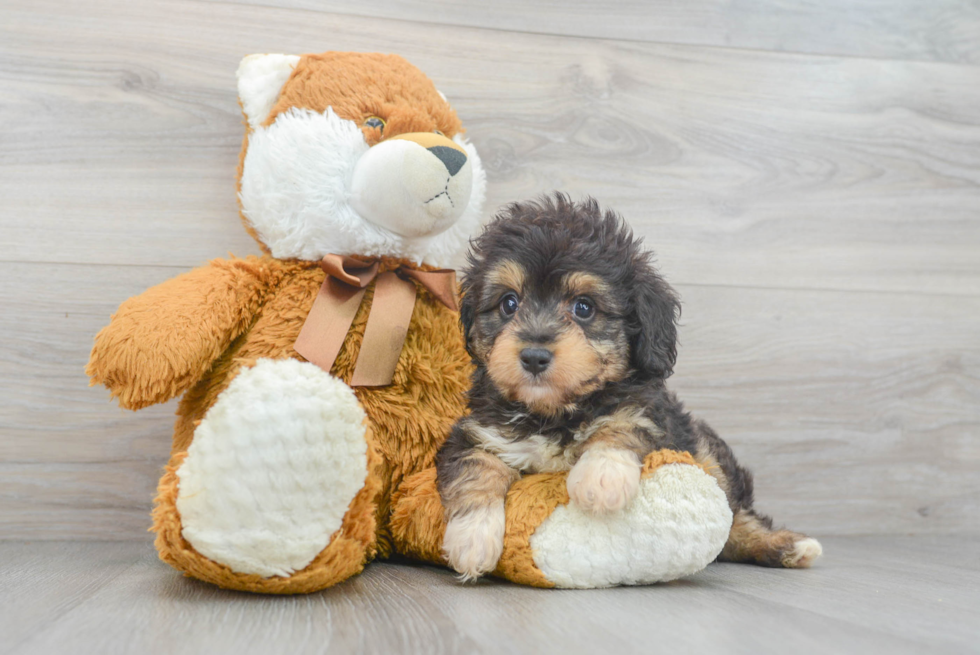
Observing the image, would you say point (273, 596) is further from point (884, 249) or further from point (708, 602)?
point (884, 249)

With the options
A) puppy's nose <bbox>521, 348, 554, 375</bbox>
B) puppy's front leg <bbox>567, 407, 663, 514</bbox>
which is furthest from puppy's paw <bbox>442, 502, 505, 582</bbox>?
puppy's nose <bbox>521, 348, 554, 375</bbox>

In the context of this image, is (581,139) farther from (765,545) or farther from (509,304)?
(765,545)

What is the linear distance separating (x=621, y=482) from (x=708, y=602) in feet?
0.92

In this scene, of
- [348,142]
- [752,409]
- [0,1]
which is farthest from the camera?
[752,409]

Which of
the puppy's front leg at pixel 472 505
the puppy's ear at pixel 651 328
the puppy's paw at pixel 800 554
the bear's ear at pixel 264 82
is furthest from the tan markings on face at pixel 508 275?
the puppy's paw at pixel 800 554

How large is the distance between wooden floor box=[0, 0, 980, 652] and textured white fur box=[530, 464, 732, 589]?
0.17 meters

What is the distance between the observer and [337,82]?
5.71 ft

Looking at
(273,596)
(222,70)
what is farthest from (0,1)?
(273,596)

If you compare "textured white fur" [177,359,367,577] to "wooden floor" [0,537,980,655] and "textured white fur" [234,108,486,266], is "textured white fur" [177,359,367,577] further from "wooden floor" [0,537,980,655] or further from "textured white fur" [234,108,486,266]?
"textured white fur" [234,108,486,266]

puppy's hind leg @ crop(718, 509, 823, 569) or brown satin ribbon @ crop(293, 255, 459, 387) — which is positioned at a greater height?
brown satin ribbon @ crop(293, 255, 459, 387)

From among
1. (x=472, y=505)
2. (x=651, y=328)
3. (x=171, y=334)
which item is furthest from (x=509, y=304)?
(x=171, y=334)

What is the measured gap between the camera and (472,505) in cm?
147

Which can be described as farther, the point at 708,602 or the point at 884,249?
the point at 884,249

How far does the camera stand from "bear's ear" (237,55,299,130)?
1.77 meters
